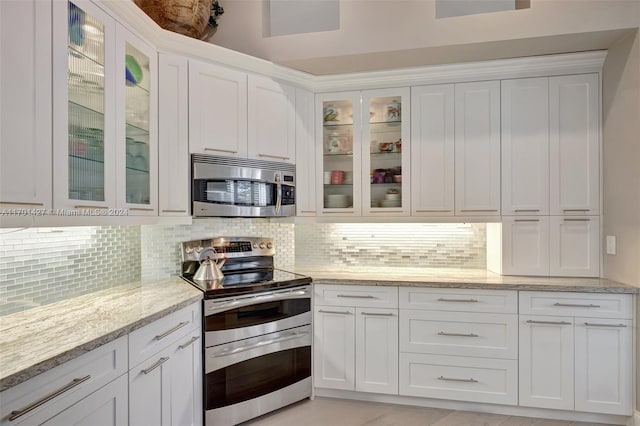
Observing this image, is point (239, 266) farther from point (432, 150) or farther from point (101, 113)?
point (432, 150)

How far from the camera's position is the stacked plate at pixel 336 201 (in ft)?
10.4

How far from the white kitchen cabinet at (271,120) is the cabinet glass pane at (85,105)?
42.7 inches

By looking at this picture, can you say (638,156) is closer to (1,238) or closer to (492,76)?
(492,76)

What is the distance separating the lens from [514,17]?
2484 millimetres

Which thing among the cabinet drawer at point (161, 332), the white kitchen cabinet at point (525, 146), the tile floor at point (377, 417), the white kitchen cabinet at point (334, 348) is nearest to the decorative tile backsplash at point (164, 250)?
the white kitchen cabinet at point (525, 146)

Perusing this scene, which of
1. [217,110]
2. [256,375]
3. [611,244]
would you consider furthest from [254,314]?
[611,244]

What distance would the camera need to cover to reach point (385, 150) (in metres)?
3.12

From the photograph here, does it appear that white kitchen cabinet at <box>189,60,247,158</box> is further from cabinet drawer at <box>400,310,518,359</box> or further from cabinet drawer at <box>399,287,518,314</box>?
cabinet drawer at <box>400,310,518,359</box>

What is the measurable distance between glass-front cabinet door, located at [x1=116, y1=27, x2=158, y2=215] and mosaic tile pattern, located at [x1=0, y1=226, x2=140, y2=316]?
36cm

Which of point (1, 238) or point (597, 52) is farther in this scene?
point (597, 52)

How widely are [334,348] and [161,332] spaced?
1356 mm

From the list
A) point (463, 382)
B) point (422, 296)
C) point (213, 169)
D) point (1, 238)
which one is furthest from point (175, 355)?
point (463, 382)

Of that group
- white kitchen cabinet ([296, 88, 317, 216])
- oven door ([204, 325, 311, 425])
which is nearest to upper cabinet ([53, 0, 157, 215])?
oven door ([204, 325, 311, 425])

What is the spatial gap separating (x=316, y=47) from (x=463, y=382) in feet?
8.20
